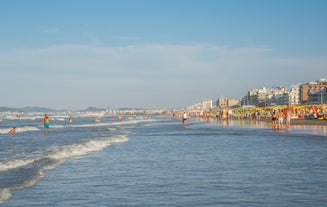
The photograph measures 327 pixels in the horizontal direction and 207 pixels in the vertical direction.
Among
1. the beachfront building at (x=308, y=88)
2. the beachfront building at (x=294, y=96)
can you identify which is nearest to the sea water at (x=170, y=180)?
the beachfront building at (x=308, y=88)

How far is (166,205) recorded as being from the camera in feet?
25.9

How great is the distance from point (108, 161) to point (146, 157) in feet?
4.91

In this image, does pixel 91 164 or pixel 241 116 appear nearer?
pixel 91 164

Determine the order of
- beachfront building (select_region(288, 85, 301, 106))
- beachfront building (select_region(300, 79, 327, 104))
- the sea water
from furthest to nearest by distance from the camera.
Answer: beachfront building (select_region(288, 85, 301, 106)), beachfront building (select_region(300, 79, 327, 104)), the sea water

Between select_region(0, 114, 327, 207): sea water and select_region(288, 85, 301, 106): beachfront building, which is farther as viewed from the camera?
select_region(288, 85, 301, 106): beachfront building

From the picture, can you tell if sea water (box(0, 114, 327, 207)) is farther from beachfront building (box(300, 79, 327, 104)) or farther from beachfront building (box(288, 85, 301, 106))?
beachfront building (box(288, 85, 301, 106))

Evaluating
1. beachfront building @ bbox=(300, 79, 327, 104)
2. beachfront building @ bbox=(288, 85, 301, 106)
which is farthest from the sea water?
beachfront building @ bbox=(288, 85, 301, 106)

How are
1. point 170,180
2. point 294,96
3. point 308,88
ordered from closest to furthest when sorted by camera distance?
point 170,180
point 308,88
point 294,96

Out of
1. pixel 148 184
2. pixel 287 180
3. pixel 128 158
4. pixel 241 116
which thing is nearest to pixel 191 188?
pixel 148 184

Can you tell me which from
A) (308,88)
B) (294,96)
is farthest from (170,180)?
(294,96)

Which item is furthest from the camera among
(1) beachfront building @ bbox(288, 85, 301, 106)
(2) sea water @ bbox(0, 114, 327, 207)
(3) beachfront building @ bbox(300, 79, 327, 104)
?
(1) beachfront building @ bbox(288, 85, 301, 106)

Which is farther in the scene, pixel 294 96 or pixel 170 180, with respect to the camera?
pixel 294 96

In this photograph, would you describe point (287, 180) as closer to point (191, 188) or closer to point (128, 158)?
point (191, 188)

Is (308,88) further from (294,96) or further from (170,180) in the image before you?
(170,180)
